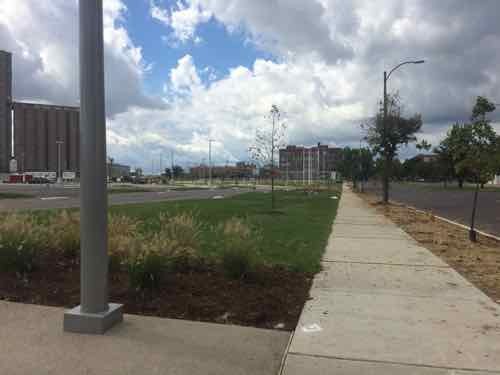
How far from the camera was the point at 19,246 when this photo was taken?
577 cm

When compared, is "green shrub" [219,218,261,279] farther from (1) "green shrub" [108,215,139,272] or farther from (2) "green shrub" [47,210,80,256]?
(2) "green shrub" [47,210,80,256]

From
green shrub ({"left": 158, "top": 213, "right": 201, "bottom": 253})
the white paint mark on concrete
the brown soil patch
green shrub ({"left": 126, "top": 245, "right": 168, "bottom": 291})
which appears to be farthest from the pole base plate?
the brown soil patch

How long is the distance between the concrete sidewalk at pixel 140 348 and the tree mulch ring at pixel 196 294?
345 mm

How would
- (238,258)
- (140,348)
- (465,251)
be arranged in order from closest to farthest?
(140,348) < (238,258) < (465,251)

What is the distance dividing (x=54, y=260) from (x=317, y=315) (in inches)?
160

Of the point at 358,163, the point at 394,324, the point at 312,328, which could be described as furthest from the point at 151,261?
the point at 358,163

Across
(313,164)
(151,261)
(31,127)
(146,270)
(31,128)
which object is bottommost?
(146,270)

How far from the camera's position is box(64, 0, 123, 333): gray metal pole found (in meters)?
4.06

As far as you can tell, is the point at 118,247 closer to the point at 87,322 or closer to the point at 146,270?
the point at 146,270

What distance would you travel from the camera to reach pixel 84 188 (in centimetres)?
411

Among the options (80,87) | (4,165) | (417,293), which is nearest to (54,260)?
(80,87)

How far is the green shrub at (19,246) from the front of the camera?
5.73m

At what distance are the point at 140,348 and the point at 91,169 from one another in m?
1.64

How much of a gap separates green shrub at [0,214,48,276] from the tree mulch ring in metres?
0.14
